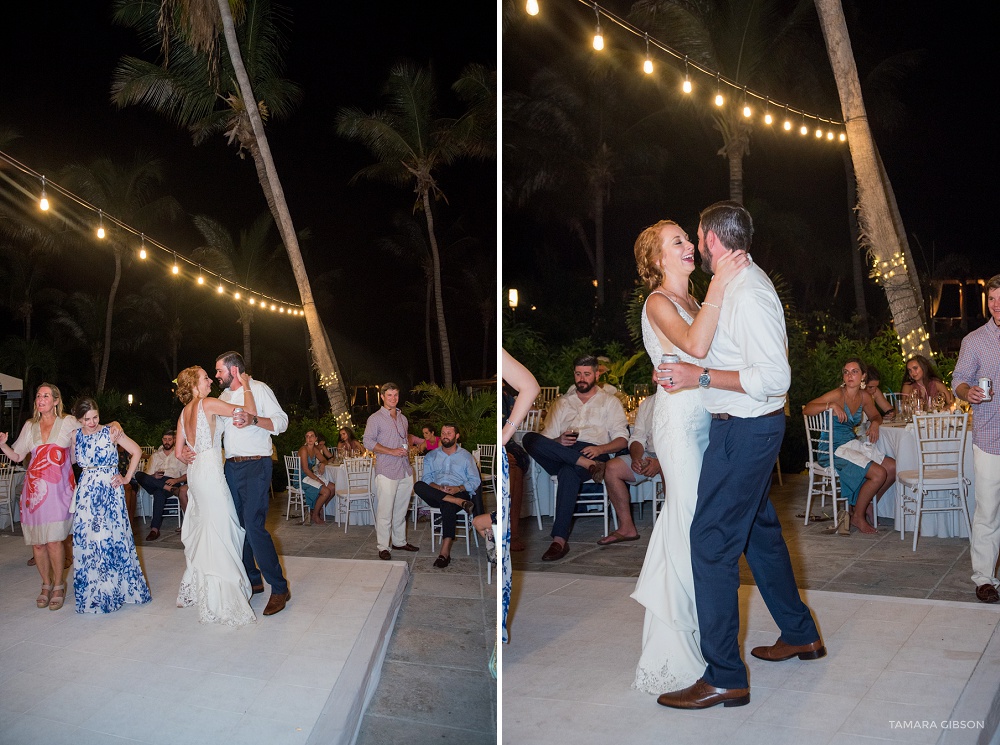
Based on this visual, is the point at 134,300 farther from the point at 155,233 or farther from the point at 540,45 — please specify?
the point at 540,45

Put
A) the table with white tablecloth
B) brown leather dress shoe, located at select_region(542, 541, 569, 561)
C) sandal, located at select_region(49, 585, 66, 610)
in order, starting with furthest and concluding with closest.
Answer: the table with white tablecloth < brown leather dress shoe, located at select_region(542, 541, 569, 561) < sandal, located at select_region(49, 585, 66, 610)

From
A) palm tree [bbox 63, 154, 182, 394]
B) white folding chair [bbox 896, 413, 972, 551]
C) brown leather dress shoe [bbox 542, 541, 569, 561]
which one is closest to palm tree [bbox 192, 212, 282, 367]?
palm tree [bbox 63, 154, 182, 394]

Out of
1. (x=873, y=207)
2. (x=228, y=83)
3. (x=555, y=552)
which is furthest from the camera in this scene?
(x=228, y=83)

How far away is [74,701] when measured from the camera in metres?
3.44

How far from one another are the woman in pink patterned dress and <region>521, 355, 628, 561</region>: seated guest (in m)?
3.06

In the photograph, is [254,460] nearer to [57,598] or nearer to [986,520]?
[57,598]

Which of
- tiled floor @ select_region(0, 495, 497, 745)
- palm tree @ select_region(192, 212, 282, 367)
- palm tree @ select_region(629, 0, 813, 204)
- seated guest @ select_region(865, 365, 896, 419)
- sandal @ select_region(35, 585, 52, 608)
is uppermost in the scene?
palm tree @ select_region(629, 0, 813, 204)

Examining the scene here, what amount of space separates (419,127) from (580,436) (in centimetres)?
962

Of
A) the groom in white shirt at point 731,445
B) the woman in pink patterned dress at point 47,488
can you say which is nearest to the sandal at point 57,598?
the woman in pink patterned dress at point 47,488

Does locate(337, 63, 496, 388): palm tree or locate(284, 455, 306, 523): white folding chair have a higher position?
locate(337, 63, 496, 388): palm tree

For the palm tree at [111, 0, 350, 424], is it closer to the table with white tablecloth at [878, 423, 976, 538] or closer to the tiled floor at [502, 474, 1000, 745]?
the table with white tablecloth at [878, 423, 976, 538]

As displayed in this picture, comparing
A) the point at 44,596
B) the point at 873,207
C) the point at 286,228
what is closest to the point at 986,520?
the point at 44,596

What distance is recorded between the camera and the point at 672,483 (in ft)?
9.55

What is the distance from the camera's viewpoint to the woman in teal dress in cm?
610
